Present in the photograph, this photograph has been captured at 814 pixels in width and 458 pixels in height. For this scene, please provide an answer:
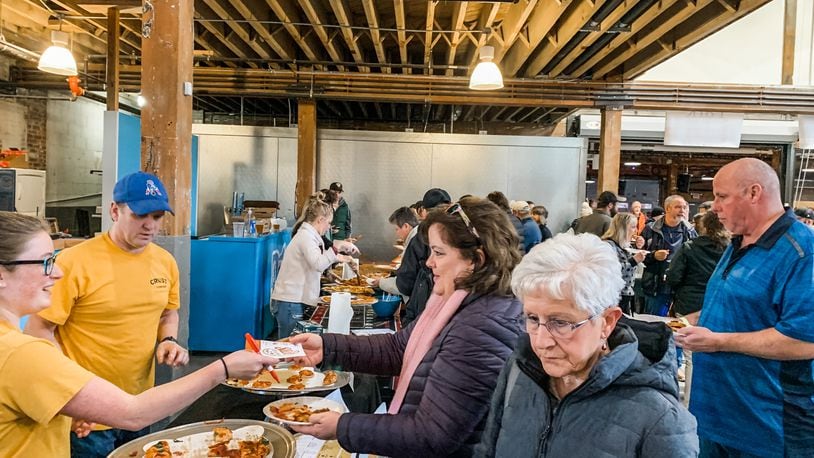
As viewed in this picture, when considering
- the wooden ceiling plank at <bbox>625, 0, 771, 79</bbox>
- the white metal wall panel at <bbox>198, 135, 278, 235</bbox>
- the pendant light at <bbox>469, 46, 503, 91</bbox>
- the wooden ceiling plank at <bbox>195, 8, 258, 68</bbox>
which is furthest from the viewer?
the white metal wall panel at <bbox>198, 135, 278, 235</bbox>

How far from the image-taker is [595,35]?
711 cm

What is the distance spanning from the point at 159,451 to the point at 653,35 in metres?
7.21

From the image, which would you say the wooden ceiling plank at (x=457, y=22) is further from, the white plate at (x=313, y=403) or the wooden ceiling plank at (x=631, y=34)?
the white plate at (x=313, y=403)

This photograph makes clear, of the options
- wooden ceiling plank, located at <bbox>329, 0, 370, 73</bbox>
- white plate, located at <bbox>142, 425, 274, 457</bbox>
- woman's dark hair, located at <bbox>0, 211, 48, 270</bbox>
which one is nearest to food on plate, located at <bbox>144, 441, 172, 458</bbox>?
white plate, located at <bbox>142, 425, 274, 457</bbox>

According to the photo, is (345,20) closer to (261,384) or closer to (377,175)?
(377,175)

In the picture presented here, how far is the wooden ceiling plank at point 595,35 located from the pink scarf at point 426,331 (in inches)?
206

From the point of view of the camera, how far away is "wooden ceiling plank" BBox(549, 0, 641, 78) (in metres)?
6.04

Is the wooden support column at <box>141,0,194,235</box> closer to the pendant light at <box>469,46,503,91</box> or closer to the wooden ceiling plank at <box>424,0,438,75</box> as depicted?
the wooden ceiling plank at <box>424,0,438,75</box>

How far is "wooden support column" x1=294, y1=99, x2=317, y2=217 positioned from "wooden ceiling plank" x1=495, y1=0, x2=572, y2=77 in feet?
10.8

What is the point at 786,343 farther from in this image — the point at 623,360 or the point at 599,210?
the point at 599,210

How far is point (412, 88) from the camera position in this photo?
30.2 ft

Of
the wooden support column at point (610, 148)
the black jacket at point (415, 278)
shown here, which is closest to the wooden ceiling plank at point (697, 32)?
the wooden support column at point (610, 148)

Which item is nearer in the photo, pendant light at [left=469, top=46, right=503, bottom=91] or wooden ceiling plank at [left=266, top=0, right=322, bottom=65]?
pendant light at [left=469, top=46, right=503, bottom=91]

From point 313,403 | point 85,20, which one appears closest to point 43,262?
point 313,403
